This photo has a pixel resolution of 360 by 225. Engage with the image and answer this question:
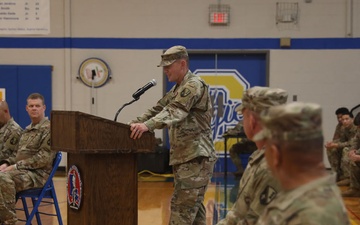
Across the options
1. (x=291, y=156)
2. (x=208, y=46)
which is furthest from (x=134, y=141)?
(x=208, y=46)

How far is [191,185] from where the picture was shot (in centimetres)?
356

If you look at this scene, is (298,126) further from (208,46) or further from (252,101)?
(208,46)

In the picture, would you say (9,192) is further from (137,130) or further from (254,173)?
(254,173)

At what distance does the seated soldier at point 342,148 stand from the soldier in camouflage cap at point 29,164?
4564 mm

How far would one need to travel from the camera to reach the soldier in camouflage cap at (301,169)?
134 cm

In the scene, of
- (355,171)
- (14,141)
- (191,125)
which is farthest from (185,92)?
(355,171)

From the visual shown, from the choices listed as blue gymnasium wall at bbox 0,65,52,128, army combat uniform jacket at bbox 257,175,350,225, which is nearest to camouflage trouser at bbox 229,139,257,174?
blue gymnasium wall at bbox 0,65,52,128

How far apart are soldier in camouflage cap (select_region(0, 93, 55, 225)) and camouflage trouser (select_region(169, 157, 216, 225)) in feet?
4.72

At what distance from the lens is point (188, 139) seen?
3.62m

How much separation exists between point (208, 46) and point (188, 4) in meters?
0.79

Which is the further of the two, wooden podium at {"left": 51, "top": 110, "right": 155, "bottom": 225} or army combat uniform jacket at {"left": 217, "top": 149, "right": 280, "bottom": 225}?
wooden podium at {"left": 51, "top": 110, "right": 155, "bottom": 225}

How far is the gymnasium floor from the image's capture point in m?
5.66

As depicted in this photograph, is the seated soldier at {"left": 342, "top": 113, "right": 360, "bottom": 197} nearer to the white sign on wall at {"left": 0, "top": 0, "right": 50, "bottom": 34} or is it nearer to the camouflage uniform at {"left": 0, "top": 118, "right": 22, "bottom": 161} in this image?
the camouflage uniform at {"left": 0, "top": 118, "right": 22, "bottom": 161}

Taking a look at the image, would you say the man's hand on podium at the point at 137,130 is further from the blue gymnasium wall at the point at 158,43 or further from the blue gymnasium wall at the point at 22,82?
the blue gymnasium wall at the point at 22,82
